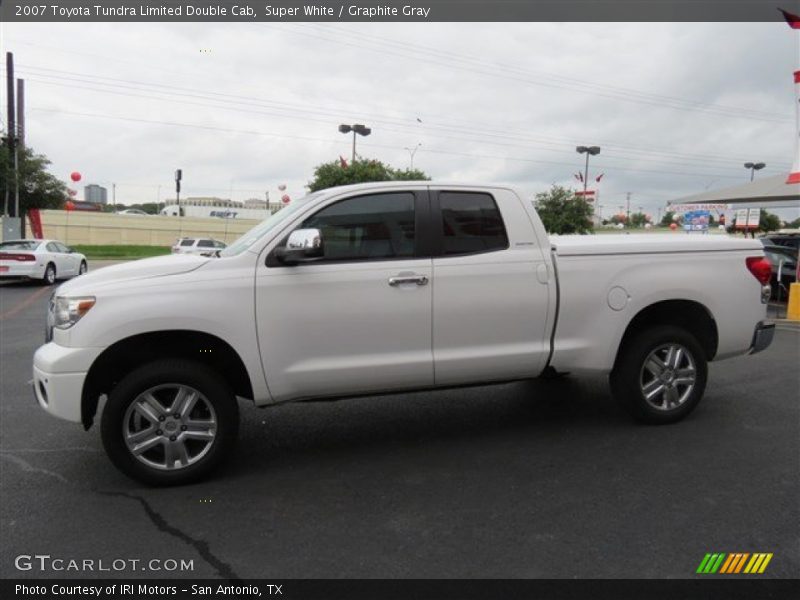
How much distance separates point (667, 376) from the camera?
483cm

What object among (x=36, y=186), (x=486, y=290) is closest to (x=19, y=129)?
(x=36, y=186)

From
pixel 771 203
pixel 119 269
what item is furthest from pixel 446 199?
pixel 771 203

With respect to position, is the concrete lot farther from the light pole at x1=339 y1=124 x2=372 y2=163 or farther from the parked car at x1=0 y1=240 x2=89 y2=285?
the light pole at x1=339 y1=124 x2=372 y2=163

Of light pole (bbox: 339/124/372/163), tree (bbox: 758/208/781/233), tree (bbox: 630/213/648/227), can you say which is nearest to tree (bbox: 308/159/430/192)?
light pole (bbox: 339/124/372/163)

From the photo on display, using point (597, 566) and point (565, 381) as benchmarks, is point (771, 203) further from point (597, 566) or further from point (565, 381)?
point (597, 566)

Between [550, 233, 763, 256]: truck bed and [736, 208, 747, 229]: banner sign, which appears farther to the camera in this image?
[736, 208, 747, 229]: banner sign

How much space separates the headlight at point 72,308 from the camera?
11.9ft

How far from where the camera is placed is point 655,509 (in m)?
3.44

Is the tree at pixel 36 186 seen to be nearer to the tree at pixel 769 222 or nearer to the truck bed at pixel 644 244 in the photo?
the truck bed at pixel 644 244

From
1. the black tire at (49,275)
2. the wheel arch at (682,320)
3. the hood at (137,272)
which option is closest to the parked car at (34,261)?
the black tire at (49,275)

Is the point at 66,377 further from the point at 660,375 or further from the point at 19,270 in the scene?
the point at 19,270

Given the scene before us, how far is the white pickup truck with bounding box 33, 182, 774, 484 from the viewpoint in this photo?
372cm

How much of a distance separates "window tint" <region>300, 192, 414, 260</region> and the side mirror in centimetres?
19

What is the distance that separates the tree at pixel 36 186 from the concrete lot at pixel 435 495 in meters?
37.8
